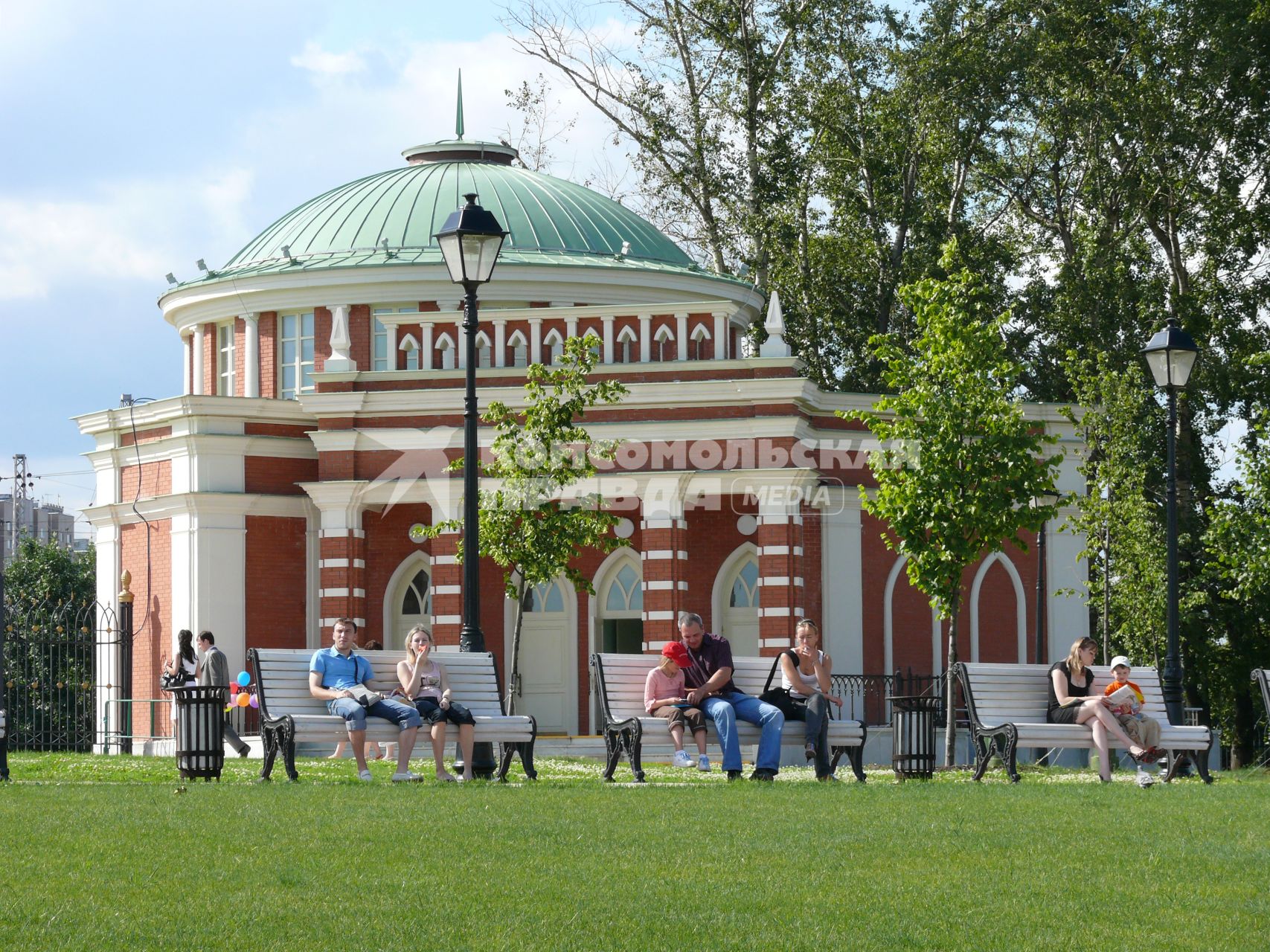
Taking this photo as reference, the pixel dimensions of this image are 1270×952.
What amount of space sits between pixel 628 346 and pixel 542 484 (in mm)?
5437

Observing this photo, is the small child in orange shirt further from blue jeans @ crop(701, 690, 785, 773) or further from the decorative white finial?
the decorative white finial

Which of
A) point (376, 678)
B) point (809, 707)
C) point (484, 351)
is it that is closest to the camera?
point (809, 707)

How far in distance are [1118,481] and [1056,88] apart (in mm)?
A: 10447

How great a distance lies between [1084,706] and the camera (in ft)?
55.1

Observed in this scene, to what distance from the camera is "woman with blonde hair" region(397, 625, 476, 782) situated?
15648mm

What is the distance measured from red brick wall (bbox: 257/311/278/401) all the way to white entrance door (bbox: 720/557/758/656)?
34.5 feet

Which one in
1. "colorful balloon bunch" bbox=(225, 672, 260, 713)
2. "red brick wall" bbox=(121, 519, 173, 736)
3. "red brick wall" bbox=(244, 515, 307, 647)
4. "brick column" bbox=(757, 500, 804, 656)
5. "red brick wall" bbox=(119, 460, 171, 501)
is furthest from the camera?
"red brick wall" bbox=(119, 460, 171, 501)

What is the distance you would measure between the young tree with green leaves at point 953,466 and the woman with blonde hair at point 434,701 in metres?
9.63

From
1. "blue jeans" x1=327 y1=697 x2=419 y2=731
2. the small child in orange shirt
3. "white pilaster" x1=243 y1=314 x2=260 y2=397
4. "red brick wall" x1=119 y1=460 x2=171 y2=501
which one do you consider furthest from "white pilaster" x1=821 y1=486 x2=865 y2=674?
"blue jeans" x1=327 y1=697 x2=419 y2=731

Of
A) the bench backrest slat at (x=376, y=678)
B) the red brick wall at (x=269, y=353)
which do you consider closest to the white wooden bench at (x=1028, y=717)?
the bench backrest slat at (x=376, y=678)

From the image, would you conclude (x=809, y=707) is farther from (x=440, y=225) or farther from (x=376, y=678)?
(x=440, y=225)

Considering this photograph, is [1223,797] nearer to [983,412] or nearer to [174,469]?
[983,412]

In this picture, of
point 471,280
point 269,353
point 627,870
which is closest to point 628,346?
point 269,353

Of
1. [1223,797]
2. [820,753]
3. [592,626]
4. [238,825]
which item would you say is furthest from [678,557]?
[238,825]
